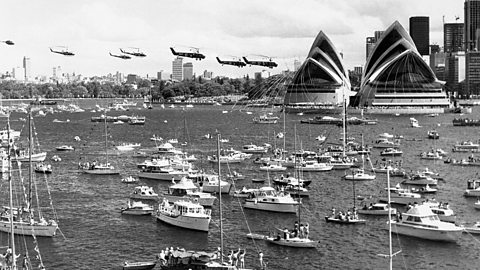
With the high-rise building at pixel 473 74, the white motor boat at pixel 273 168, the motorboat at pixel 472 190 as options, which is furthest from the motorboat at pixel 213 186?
the high-rise building at pixel 473 74

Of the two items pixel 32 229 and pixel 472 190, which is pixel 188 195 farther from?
pixel 472 190

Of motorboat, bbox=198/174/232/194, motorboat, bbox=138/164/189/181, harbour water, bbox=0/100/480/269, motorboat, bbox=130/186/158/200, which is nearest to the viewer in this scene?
harbour water, bbox=0/100/480/269

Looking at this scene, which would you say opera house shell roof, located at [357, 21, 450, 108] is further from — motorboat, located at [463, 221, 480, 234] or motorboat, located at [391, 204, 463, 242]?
motorboat, located at [391, 204, 463, 242]

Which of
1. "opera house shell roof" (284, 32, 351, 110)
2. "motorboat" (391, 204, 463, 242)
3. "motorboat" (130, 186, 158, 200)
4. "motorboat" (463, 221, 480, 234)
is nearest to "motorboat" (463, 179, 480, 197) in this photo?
"motorboat" (463, 221, 480, 234)

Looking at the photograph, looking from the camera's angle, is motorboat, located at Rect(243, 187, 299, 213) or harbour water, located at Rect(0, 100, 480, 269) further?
motorboat, located at Rect(243, 187, 299, 213)

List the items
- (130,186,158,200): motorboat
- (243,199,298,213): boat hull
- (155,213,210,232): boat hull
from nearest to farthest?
(155,213,210,232): boat hull
(243,199,298,213): boat hull
(130,186,158,200): motorboat

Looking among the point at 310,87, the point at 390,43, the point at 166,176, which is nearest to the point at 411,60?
the point at 390,43

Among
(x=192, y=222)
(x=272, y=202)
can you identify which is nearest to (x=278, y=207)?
(x=272, y=202)
